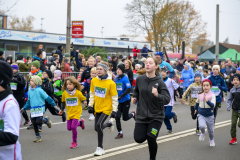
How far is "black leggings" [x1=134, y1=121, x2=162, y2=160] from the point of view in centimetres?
526

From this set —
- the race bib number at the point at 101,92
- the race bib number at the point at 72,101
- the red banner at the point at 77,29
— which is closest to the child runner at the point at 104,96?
the race bib number at the point at 101,92

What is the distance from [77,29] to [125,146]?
12.1 m

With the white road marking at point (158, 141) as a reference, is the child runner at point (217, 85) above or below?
above

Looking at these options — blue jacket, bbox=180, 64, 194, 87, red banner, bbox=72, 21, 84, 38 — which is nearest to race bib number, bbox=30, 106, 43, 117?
blue jacket, bbox=180, 64, 194, 87

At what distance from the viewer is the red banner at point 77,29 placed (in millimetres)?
18097

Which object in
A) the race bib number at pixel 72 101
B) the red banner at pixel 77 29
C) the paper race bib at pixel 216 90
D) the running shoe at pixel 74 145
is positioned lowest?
the running shoe at pixel 74 145

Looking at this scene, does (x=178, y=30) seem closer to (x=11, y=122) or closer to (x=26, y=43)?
(x=26, y=43)

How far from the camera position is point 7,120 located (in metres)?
2.98

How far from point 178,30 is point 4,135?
53647 millimetres

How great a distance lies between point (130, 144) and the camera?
745cm

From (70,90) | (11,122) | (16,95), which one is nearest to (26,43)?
(16,95)

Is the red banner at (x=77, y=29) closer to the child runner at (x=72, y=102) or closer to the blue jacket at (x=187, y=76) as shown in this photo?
the blue jacket at (x=187, y=76)

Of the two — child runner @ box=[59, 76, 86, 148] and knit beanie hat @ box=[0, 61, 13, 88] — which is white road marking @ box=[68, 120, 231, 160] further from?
knit beanie hat @ box=[0, 61, 13, 88]

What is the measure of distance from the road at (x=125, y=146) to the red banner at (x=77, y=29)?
954cm
